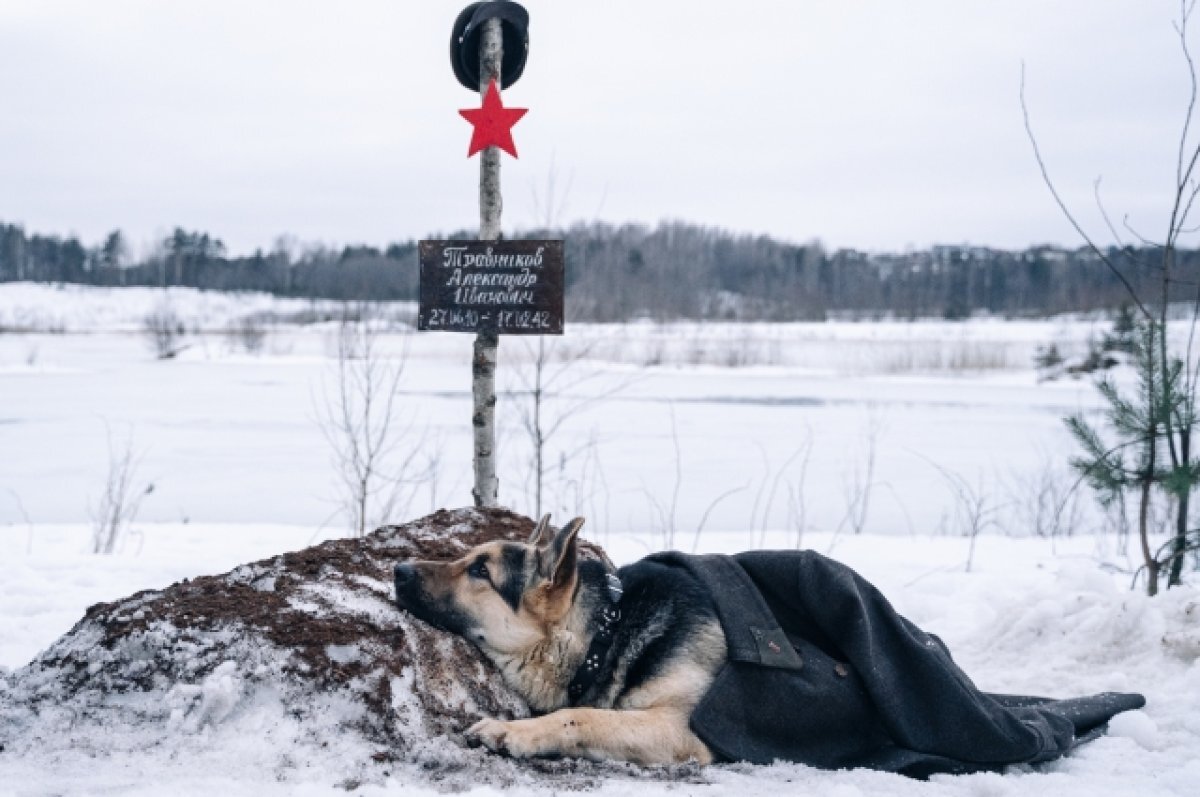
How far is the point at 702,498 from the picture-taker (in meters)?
11.9

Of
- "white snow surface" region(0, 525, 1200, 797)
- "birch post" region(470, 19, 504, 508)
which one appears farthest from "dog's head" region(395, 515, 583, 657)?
"birch post" region(470, 19, 504, 508)

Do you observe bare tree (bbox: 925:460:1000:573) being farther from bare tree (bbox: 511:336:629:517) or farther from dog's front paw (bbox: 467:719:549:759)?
dog's front paw (bbox: 467:719:549:759)

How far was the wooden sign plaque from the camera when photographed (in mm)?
6223

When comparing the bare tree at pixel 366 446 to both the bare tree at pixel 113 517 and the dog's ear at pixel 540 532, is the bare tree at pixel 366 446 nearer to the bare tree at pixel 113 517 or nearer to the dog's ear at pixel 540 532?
the bare tree at pixel 113 517

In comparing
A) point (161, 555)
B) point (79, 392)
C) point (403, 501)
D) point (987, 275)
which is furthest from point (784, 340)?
point (987, 275)

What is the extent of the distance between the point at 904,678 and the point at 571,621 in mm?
→ 1357

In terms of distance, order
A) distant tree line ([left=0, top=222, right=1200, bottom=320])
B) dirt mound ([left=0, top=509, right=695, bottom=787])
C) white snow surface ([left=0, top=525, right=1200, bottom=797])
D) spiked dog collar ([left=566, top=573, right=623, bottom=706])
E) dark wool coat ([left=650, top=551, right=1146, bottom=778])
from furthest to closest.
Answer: distant tree line ([left=0, top=222, right=1200, bottom=320]), spiked dog collar ([left=566, top=573, right=623, bottom=706]), dark wool coat ([left=650, top=551, right=1146, bottom=778]), dirt mound ([left=0, top=509, right=695, bottom=787]), white snow surface ([left=0, top=525, right=1200, bottom=797])

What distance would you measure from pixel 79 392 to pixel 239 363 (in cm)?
1188

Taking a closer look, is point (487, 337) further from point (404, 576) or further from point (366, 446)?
point (366, 446)


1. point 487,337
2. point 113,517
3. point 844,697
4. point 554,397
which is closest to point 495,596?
point 844,697

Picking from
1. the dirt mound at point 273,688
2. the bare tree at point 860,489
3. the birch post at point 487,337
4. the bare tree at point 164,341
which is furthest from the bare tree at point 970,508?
the bare tree at point 164,341

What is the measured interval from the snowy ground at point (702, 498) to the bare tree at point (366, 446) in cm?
38

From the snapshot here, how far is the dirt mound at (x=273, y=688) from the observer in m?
3.19

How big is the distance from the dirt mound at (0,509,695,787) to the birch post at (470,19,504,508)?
257cm
